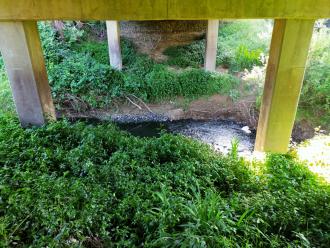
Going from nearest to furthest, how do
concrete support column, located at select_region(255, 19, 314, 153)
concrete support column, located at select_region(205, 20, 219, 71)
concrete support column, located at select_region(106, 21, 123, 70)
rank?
concrete support column, located at select_region(255, 19, 314, 153)
concrete support column, located at select_region(106, 21, 123, 70)
concrete support column, located at select_region(205, 20, 219, 71)

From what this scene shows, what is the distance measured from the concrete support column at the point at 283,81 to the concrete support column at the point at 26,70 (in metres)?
5.59

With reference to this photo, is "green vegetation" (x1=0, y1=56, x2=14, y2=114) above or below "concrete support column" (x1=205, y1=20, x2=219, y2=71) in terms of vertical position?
below

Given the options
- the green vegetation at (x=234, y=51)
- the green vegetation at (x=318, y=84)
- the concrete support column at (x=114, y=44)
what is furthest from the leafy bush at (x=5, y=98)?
the green vegetation at (x=318, y=84)

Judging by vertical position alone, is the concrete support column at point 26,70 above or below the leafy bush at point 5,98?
above

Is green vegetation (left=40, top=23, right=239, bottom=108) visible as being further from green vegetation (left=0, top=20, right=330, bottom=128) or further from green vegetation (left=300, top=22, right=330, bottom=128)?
green vegetation (left=300, top=22, right=330, bottom=128)

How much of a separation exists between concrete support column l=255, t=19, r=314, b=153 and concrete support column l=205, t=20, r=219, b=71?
24.6ft

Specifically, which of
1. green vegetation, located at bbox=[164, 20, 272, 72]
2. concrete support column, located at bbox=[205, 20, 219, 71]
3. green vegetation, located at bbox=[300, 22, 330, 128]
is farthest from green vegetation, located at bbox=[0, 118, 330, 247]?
green vegetation, located at bbox=[164, 20, 272, 72]

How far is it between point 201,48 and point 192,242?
1453 centimetres

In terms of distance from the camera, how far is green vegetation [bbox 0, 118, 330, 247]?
327 centimetres

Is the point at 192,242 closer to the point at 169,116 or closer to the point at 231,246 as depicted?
the point at 231,246

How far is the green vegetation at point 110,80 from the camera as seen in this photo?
1158 cm

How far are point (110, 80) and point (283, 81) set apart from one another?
27.6ft

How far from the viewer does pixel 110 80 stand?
40.4 ft

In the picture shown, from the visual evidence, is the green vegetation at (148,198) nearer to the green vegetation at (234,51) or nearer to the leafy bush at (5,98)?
the leafy bush at (5,98)
